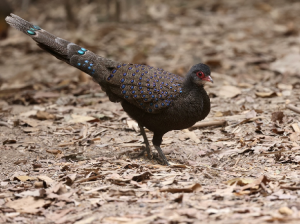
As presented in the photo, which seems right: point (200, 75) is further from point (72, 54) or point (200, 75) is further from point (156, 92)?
point (72, 54)

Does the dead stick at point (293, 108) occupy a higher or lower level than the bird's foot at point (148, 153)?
higher

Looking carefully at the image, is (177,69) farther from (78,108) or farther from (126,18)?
(126,18)

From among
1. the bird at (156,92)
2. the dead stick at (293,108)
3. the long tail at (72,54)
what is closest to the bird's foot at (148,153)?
the bird at (156,92)

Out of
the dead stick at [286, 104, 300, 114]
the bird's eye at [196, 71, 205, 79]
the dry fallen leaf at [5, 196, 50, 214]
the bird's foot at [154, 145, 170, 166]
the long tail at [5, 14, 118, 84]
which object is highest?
the long tail at [5, 14, 118, 84]

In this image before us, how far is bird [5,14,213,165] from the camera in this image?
5.20 metres

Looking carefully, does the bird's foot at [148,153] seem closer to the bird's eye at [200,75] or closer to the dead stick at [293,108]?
the bird's eye at [200,75]

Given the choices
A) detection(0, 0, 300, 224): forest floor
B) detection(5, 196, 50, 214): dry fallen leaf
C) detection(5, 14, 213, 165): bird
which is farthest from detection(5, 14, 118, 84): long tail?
detection(5, 196, 50, 214): dry fallen leaf

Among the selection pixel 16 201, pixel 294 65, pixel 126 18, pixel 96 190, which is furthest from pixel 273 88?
pixel 126 18

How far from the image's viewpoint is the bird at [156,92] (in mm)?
5199

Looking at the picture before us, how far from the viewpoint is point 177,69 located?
30.9 ft

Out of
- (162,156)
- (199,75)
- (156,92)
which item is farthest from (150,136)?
(199,75)

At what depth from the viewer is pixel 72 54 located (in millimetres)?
5738

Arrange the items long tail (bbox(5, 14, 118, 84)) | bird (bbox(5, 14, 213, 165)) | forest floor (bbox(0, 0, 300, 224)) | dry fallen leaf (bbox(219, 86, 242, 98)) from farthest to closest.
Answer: dry fallen leaf (bbox(219, 86, 242, 98)), long tail (bbox(5, 14, 118, 84)), bird (bbox(5, 14, 213, 165)), forest floor (bbox(0, 0, 300, 224))

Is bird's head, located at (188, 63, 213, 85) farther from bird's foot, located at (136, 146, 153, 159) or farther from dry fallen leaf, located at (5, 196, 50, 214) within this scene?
dry fallen leaf, located at (5, 196, 50, 214)
